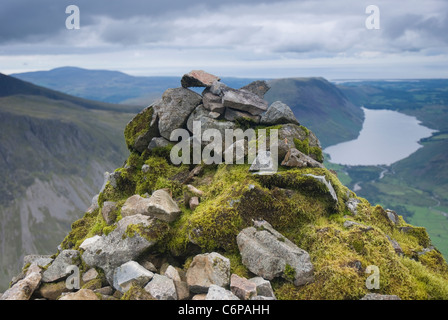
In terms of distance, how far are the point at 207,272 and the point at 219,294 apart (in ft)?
3.87

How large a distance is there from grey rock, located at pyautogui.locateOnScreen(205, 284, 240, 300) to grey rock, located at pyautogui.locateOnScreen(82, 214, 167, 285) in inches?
140

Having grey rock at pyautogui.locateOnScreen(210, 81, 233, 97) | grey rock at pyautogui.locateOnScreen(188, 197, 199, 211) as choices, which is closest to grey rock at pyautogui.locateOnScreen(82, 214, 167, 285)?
grey rock at pyautogui.locateOnScreen(188, 197, 199, 211)

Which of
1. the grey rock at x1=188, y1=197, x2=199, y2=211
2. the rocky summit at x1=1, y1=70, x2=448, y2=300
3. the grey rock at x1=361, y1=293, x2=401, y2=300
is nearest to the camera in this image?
the grey rock at x1=361, y1=293, x2=401, y2=300

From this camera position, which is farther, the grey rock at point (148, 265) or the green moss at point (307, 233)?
the grey rock at point (148, 265)

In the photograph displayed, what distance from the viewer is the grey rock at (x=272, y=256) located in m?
10.8

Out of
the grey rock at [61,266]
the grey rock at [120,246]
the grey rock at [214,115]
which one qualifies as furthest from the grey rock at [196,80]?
the grey rock at [61,266]

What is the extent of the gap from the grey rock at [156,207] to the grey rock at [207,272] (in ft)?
9.04

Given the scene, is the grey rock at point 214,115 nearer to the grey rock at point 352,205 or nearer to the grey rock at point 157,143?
the grey rock at point 157,143

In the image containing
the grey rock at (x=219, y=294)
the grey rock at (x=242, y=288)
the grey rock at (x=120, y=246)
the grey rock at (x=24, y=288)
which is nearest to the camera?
the grey rock at (x=219, y=294)

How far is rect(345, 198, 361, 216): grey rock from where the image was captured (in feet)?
47.9

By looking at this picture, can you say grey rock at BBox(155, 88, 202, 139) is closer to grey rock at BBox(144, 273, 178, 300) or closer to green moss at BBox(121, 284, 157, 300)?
grey rock at BBox(144, 273, 178, 300)
